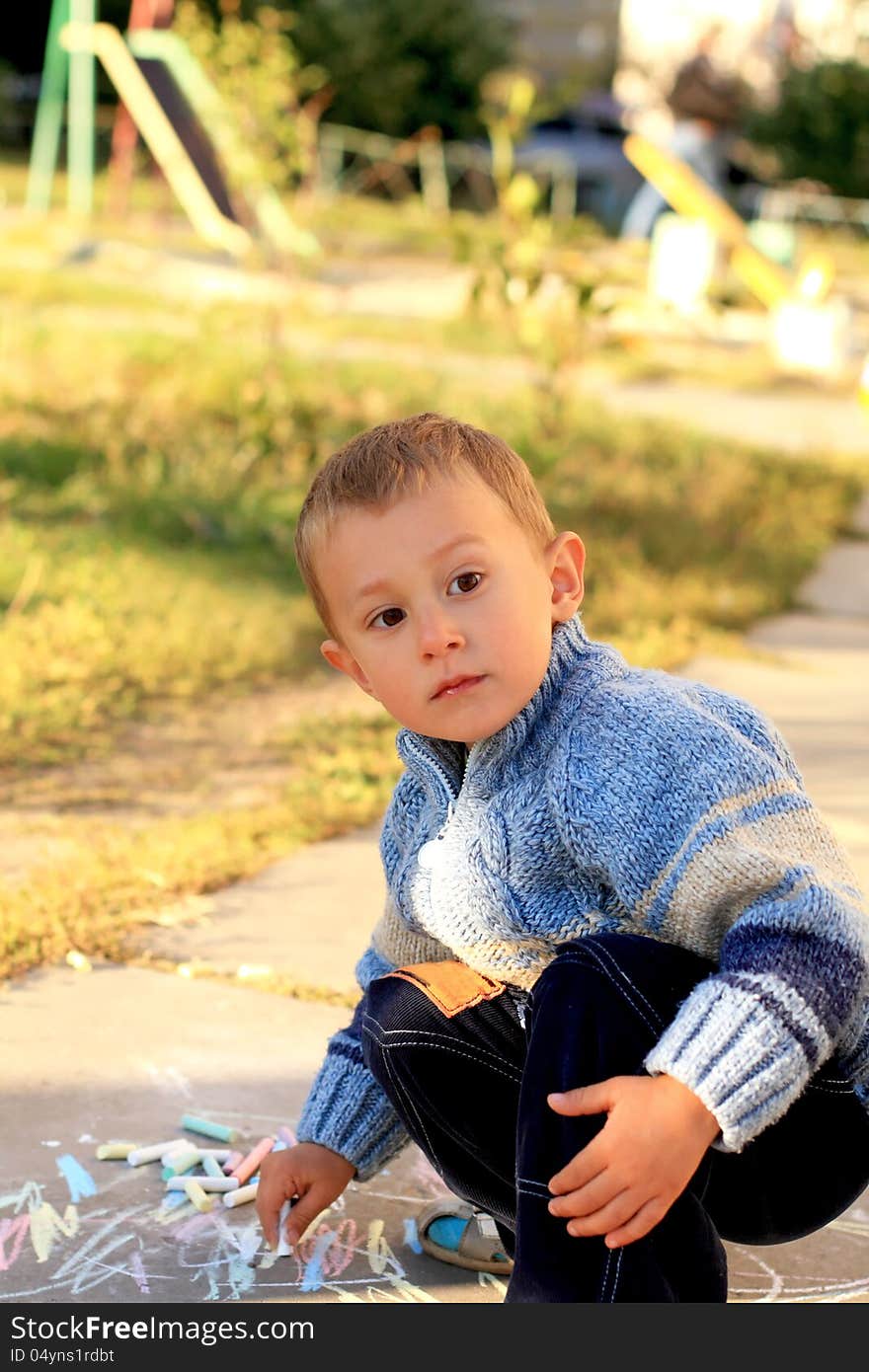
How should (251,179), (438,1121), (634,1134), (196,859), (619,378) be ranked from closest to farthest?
(634,1134) → (438,1121) → (196,859) → (251,179) → (619,378)

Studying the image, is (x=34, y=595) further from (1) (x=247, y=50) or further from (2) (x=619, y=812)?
(1) (x=247, y=50)

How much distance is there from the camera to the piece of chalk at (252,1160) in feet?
6.78

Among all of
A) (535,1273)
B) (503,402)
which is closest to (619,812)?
(535,1273)

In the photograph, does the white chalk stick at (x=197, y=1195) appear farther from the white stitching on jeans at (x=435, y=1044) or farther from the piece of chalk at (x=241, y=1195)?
the white stitching on jeans at (x=435, y=1044)

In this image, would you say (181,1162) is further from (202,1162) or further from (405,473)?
(405,473)

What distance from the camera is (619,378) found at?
8352 mm

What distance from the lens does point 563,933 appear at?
5.69 feet

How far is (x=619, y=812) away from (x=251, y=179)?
5.43 meters

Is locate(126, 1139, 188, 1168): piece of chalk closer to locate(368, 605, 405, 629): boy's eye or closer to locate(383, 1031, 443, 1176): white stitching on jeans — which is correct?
locate(383, 1031, 443, 1176): white stitching on jeans

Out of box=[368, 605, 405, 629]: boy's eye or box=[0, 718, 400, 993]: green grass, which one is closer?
box=[368, 605, 405, 629]: boy's eye

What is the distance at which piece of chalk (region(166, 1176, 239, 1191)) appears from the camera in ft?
6.67

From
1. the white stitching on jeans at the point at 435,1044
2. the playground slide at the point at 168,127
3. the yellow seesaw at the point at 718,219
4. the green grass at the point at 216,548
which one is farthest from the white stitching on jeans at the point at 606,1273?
the playground slide at the point at 168,127

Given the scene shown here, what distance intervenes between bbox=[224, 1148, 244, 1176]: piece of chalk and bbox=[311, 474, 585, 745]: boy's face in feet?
2.11

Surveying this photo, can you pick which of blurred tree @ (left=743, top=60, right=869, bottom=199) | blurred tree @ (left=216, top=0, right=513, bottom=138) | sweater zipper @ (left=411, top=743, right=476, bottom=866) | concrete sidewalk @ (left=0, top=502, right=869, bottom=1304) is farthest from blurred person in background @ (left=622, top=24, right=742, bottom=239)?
sweater zipper @ (left=411, top=743, right=476, bottom=866)
